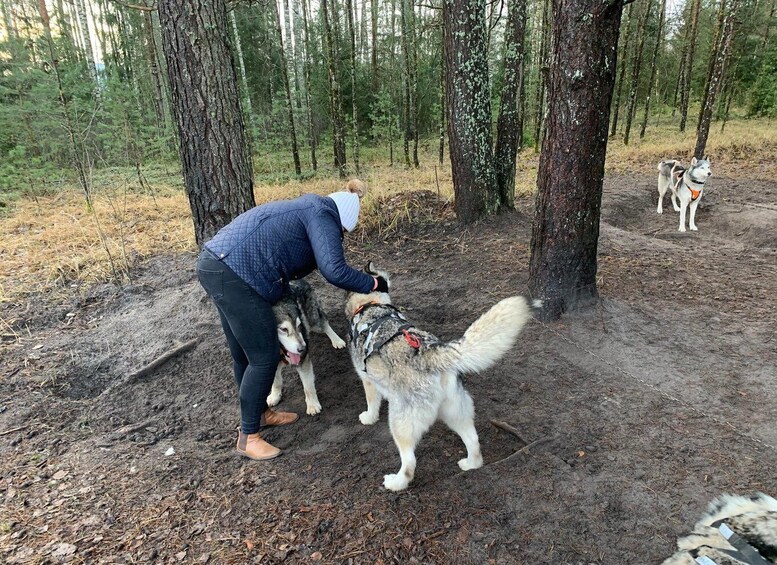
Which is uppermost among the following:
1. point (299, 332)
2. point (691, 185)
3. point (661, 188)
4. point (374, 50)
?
point (374, 50)

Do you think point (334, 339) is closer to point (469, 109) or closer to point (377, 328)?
point (377, 328)

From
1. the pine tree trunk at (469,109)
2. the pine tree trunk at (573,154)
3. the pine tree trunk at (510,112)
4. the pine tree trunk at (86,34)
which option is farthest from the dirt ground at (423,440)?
Result: the pine tree trunk at (86,34)

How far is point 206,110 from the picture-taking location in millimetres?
4629

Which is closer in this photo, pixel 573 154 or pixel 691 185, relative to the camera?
pixel 573 154

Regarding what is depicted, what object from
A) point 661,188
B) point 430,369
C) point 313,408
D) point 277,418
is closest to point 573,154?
point 430,369

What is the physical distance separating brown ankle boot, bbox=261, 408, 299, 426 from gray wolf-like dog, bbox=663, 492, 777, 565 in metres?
2.82

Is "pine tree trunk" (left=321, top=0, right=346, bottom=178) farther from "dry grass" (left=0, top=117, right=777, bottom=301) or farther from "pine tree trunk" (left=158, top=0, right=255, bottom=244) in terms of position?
"pine tree trunk" (left=158, top=0, right=255, bottom=244)

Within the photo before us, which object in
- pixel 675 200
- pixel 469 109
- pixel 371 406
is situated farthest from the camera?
pixel 675 200

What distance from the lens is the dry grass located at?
21.9ft

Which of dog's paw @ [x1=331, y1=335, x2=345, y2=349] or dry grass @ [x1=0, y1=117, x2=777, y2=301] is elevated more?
dry grass @ [x1=0, y1=117, x2=777, y2=301]

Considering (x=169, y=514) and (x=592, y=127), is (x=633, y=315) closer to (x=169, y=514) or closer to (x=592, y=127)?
(x=592, y=127)

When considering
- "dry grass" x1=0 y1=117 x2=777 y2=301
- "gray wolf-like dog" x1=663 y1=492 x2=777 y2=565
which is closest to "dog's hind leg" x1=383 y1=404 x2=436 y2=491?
"gray wolf-like dog" x1=663 y1=492 x2=777 y2=565

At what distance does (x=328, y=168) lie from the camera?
16.0 m

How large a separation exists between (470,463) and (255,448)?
5.39ft
